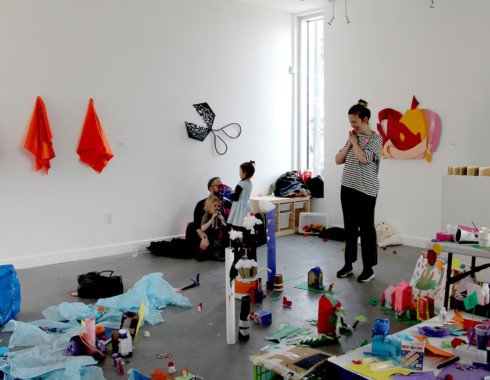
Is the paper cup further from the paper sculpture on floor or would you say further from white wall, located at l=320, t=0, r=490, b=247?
the paper sculpture on floor

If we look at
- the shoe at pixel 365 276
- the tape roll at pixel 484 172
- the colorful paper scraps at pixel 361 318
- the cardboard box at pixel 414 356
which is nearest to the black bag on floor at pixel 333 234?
the shoe at pixel 365 276

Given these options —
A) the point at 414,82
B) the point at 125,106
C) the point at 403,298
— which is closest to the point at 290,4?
the point at 414,82

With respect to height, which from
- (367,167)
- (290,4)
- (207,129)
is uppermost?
(290,4)

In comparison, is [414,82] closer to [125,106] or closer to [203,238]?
[203,238]

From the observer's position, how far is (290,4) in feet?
20.8

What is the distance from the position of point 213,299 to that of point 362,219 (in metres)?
1.37

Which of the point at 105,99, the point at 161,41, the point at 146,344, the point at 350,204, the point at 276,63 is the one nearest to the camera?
the point at 146,344

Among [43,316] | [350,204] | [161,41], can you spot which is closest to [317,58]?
[161,41]

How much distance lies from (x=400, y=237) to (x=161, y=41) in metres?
3.55

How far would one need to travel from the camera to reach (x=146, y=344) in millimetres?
2896

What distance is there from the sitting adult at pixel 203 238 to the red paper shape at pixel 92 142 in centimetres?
116

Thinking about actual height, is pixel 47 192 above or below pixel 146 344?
above

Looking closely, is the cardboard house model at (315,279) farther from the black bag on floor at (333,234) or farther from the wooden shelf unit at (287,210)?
the wooden shelf unit at (287,210)

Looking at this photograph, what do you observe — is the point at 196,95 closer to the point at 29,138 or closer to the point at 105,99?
the point at 105,99
